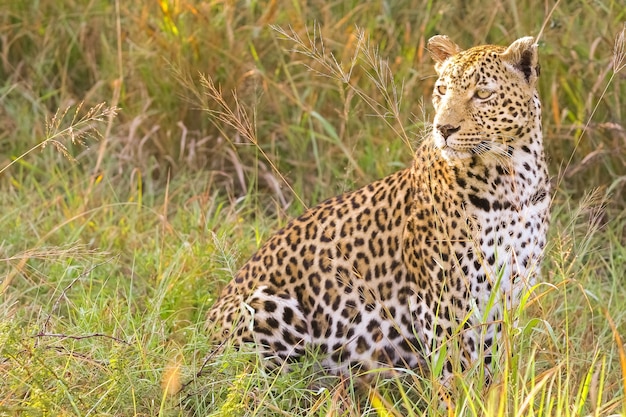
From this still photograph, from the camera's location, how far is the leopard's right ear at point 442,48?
16.4 ft

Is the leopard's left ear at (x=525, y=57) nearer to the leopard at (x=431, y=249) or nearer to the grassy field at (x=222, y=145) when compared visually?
the leopard at (x=431, y=249)

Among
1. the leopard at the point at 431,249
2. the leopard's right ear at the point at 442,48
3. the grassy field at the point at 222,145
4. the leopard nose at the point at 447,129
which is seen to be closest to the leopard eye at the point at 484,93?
the leopard at the point at 431,249

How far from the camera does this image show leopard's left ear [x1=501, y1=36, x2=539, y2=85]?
4629 millimetres

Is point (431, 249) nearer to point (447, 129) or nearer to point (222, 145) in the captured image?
point (447, 129)

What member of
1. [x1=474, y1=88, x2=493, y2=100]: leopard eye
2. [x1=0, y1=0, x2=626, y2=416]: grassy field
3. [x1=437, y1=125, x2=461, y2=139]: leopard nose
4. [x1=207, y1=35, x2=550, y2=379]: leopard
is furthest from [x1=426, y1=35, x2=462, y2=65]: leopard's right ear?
[x1=437, y1=125, x2=461, y2=139]: leopard nose

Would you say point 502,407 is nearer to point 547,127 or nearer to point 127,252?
point 127,252

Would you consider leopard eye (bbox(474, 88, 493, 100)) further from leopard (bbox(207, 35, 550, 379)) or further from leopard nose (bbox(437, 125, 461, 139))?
leopard nose (bbox(437, 125, 461, 139))

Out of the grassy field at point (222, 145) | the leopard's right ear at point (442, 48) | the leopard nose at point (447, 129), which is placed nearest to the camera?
the leopard nose at point (447, 129)

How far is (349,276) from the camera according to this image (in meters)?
5.16

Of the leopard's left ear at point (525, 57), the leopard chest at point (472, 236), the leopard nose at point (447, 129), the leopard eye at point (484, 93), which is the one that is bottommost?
Answer: the leopard chest at point (472, 236)

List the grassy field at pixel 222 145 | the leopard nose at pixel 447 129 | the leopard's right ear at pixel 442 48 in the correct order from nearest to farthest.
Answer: the leopard nose at pixel 447 129 → the leopard's right ear at pixel 442 48 → the grassy field at pixel 222 145

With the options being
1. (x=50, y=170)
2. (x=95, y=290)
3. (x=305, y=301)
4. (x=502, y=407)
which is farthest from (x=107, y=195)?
(x=502, y=407)

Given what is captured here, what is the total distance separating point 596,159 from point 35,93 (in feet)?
12.7

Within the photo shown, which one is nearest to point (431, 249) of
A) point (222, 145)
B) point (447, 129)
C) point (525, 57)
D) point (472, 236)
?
point (472, 236)
